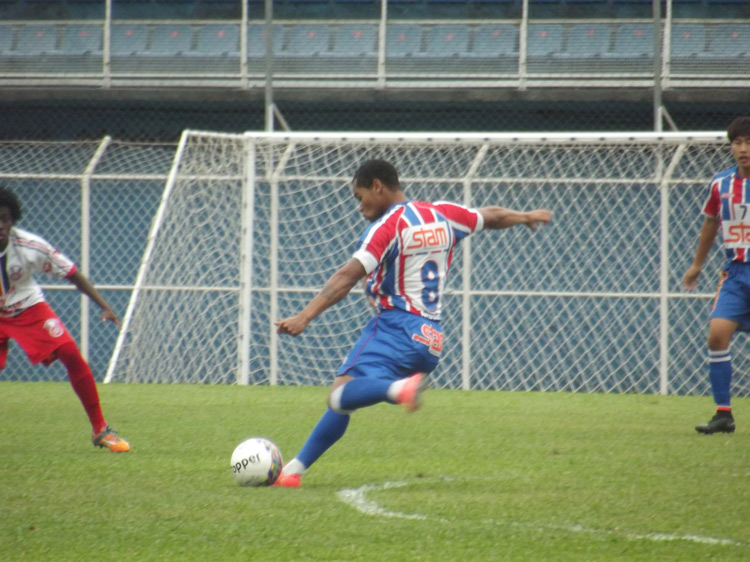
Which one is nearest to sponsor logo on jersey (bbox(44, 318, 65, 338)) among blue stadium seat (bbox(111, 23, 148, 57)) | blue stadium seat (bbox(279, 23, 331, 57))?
blue stadium seat (bbox(279, 23, 331, 57))

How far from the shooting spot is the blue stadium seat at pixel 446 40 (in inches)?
619

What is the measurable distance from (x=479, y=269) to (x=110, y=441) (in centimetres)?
743

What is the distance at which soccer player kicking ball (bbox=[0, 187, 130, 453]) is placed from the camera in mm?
6098

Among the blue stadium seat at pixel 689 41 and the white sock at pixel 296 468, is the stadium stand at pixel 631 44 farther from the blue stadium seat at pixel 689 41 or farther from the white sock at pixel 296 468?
the white sock at pixel 296 468

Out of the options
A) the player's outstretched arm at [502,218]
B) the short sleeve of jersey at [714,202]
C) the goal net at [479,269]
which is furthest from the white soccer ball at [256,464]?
the goal net at [479,269]

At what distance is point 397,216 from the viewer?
4.71 m

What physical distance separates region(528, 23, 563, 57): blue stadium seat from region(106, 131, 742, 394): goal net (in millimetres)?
2995

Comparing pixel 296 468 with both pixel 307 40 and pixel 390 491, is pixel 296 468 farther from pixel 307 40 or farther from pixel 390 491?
pixel 307 40

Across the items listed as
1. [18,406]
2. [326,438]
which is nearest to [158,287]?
[18,406]

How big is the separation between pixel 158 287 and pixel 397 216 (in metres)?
6.47

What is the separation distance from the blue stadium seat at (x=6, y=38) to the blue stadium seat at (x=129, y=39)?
5.13 feet

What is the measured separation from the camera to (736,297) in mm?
6578

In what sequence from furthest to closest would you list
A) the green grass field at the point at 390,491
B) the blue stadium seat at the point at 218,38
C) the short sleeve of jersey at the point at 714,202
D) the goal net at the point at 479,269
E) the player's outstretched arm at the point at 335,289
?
1. the blue stadium seat at the point at 218,38
2. the goal net at the point at 479,269
3. the short sleeve of jersey at the point at 714,202
4. the player's outstretched arm at the point at 335,289
5. the green grass field at the point at 390,491

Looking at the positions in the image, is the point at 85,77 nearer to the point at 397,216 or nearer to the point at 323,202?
the point at 323,202
